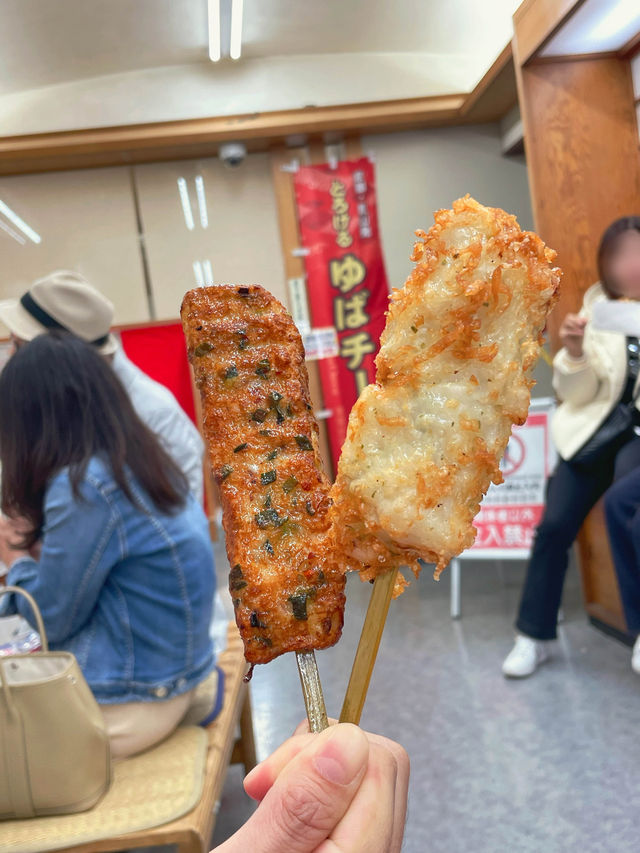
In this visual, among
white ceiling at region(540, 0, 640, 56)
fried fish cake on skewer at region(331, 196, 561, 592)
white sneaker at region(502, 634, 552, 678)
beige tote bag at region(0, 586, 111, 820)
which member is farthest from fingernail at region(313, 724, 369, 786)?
white ceiling at region(540, 0, 640, 56)

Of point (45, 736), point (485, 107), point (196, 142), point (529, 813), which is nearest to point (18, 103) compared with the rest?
point (196, 142)

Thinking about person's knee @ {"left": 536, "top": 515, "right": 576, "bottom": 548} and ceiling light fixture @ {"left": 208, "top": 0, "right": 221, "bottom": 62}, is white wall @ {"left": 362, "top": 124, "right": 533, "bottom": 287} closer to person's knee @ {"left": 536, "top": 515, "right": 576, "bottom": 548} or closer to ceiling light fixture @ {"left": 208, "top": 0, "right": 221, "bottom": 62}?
ceiling light fixture @ {"left": 208, "top": 0, "right": 221, "bottom": 62}

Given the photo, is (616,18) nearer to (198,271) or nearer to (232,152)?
(232,152)

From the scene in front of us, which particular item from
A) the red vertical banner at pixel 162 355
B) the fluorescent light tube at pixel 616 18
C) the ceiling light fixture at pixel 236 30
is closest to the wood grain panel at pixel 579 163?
the fluorescent light tube at pixel 616 18

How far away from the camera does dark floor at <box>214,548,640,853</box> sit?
2.00m

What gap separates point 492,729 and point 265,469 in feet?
7.47

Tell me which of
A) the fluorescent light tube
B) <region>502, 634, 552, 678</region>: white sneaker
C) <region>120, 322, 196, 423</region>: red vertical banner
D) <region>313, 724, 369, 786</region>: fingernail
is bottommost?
<region>502, 634, 552, 678</region>: white sneaker

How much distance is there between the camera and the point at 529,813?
80.4 inches

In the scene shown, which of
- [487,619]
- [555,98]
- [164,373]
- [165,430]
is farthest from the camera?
[164,373]

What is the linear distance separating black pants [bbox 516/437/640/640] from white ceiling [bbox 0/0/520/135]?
211cm

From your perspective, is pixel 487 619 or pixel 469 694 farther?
pixel 487 619

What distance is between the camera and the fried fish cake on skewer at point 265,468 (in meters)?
0.55

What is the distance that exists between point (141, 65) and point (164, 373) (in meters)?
1.74

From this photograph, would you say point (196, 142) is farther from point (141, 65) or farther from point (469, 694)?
point (469, 694)
